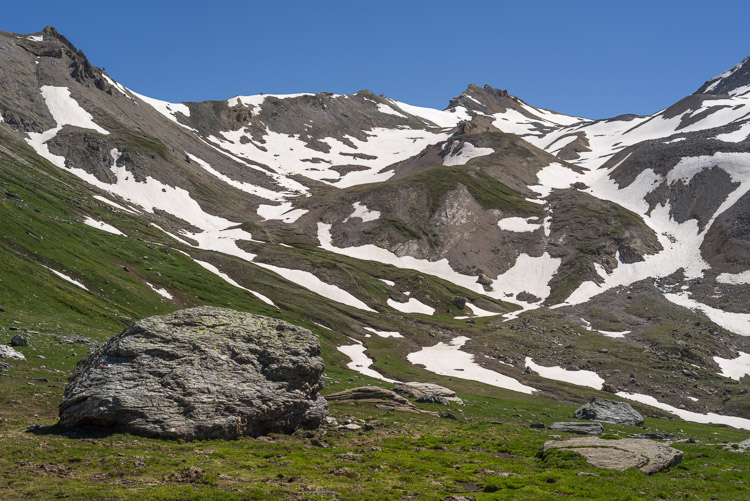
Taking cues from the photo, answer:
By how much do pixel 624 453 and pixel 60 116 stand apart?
20068 centimetres

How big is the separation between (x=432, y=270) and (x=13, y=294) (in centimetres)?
11914

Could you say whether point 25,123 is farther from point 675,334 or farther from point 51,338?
point 675,334

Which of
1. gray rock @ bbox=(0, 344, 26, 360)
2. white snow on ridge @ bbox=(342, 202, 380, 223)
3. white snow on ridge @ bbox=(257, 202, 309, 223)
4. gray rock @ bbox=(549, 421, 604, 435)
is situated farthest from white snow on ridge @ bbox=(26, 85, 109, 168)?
gray rock @ bbox=(549, 421, 604, 435)

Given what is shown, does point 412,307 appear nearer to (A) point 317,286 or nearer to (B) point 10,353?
(A) point 317,286

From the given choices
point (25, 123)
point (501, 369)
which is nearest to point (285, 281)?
point (501, 369)

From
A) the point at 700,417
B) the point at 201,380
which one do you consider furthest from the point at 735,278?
the point at 201,380

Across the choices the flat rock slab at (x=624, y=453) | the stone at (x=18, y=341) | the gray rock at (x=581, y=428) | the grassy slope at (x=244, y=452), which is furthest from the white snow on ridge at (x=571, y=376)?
the stone at (x=18, y=341)

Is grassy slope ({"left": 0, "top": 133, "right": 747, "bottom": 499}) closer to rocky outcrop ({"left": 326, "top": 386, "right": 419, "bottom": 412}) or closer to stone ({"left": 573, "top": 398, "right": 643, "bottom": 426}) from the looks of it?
rocky outcrop ({"left": 326, "top": 386, "right": 419, "bottom": 412})

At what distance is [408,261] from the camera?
526ft

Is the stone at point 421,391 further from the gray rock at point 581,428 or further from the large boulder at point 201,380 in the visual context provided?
the large boulder at point 201,380

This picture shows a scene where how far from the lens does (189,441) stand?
955 inches

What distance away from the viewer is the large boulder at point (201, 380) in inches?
930

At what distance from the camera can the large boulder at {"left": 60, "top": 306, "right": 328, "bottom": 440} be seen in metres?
23.6

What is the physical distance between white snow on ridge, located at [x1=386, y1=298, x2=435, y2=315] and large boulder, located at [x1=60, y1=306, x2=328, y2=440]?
91645mm
